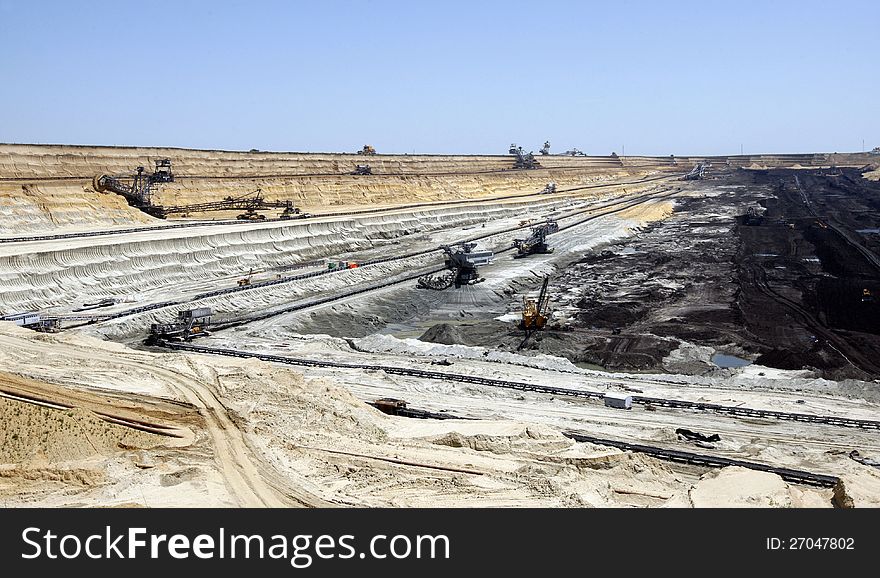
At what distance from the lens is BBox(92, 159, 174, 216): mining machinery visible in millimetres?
70750

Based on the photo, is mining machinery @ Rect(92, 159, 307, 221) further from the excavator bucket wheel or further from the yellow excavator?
the yellow excavator

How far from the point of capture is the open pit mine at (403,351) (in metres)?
18.6

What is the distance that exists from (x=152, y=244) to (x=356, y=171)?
61243mm

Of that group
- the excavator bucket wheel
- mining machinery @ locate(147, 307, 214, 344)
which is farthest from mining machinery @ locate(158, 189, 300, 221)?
mining machinery @ locate(147, 307, 214, 344)

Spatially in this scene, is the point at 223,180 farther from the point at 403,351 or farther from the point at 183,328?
the point at 403,351

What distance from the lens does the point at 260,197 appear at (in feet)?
270

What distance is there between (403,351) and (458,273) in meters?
17.7

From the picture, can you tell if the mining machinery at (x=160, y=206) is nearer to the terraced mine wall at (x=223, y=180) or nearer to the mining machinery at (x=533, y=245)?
the terraced mine wall at (x=223, y=180)

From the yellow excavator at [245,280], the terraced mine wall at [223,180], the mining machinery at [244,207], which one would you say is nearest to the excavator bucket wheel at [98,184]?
the terraced mine wall at [223,180]

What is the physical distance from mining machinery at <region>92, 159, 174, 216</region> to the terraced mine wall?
130 cm

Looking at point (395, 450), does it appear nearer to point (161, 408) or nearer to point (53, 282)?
point (161, 408)

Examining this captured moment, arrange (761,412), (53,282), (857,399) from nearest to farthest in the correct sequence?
1. (761,412)
2. (857,399)
3. (53,282)

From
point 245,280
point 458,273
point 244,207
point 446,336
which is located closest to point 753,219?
point 458,273

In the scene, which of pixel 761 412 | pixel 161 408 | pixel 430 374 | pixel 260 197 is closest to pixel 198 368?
pixel 161 408
